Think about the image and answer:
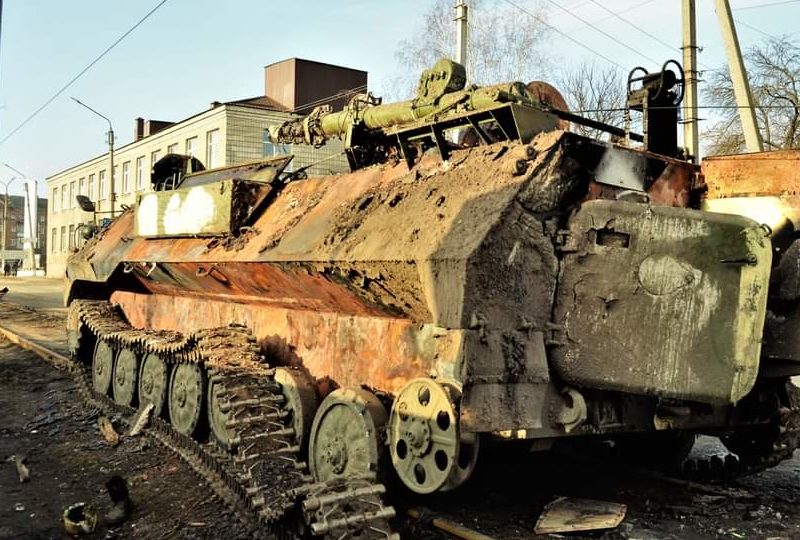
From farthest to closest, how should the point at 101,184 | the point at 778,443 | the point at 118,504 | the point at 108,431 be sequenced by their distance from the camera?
the point at 101,184
the point at 108,431
the point at 778,443
the point at 118,504

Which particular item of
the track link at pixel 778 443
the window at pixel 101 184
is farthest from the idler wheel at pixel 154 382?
the window at pixel 101 184

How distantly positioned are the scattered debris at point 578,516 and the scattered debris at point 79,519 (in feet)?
10.7

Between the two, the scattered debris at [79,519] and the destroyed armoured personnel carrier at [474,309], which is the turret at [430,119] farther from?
the scattered debris at [79,519]

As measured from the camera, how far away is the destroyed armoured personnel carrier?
4531 millimetres

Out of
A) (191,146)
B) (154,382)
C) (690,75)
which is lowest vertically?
(154,382)

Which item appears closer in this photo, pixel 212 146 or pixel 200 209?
pixel 200 209

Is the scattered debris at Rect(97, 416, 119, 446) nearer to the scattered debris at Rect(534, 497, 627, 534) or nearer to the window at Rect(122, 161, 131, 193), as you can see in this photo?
the scattered debris at Rect(534, 497, 627, 534)

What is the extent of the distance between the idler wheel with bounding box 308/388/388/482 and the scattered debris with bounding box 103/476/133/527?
1459 mm

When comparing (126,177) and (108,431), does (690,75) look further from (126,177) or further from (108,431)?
(126,177)

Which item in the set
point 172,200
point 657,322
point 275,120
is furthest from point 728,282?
point 275,120

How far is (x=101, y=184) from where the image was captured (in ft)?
149

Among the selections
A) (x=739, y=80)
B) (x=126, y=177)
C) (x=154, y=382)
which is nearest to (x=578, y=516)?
(x=154, y=382)

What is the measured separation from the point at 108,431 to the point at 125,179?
35.9 metres

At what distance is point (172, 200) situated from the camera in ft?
27.1
